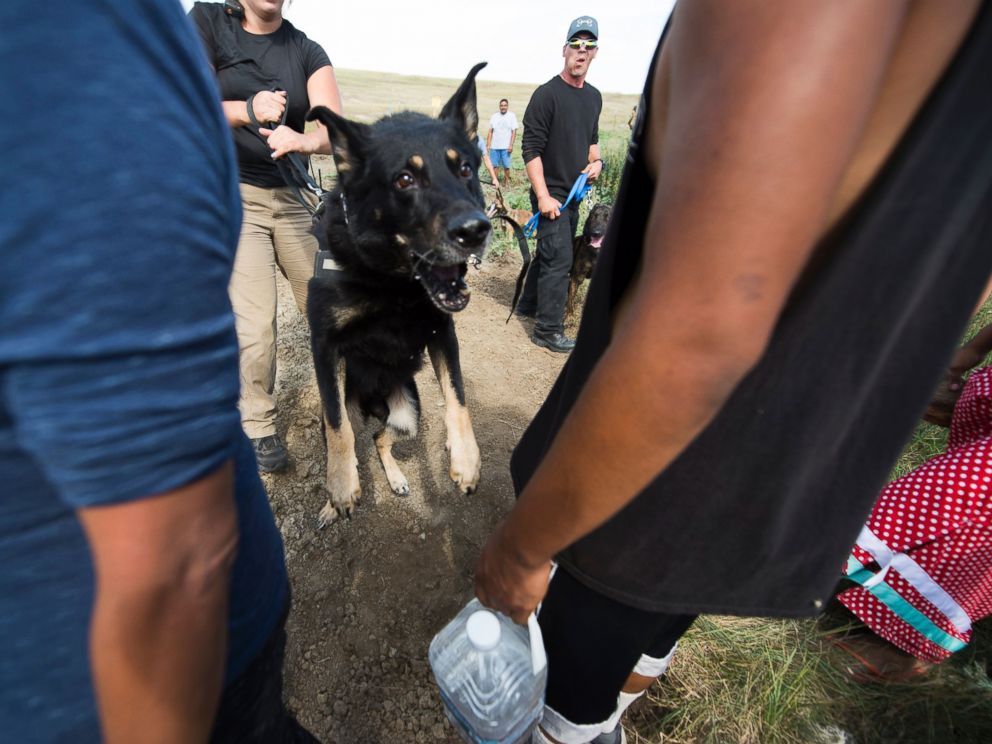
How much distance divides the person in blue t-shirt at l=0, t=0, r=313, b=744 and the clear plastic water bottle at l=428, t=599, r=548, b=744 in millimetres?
1054

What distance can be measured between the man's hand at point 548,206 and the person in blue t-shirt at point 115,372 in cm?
512

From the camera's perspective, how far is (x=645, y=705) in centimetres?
213

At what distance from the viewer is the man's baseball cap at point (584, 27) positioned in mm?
5250

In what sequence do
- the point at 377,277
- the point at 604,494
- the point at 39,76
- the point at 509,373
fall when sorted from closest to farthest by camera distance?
the point at 39,76, the point at 604,494, the point at 377,277, the point at 509,373

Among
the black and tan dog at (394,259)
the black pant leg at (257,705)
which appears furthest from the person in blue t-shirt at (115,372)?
the black and tan dog at (394,259)

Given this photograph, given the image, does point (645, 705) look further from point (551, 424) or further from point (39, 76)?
point (39, 76)

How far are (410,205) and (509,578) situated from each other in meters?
2.01

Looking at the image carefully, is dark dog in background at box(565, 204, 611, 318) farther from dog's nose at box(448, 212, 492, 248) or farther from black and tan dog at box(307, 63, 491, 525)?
dog's nose at box(448, 212, 492, 248)

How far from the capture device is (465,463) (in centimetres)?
278

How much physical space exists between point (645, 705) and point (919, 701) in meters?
1.30

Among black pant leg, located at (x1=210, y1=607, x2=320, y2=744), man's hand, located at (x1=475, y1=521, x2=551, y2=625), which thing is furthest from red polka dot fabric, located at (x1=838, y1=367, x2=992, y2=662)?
black pant leg, located at (x1=210, y1=607, x2=320, y2=744)

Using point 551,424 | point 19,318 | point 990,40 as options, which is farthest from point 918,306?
point 19,318

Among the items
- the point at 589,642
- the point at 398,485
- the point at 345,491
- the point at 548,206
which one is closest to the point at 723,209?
the point at 589,642

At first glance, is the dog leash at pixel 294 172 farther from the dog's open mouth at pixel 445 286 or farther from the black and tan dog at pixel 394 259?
the dog's open mouth at pixel 445 286
